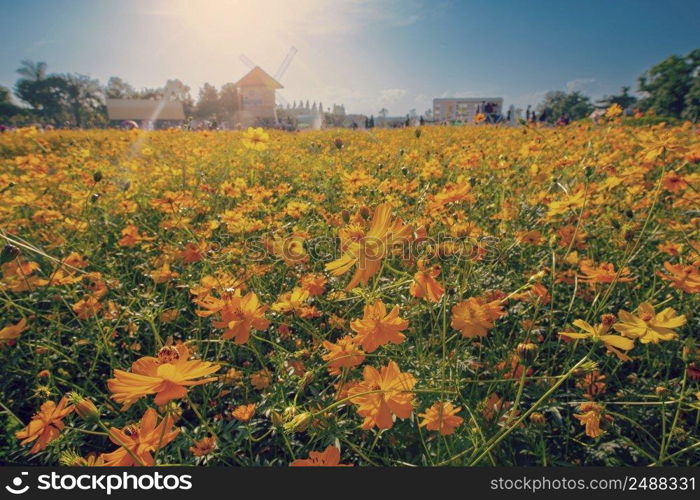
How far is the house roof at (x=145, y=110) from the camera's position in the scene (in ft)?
67.0

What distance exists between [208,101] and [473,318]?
40830 millimetres

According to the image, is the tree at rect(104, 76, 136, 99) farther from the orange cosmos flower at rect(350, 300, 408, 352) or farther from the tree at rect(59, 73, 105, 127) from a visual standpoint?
the orange cosmos flower at rect(350, 300, 408, 352)

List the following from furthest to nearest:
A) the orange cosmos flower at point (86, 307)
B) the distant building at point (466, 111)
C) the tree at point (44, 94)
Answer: the tree at point (44, 94)
the distant building at point (466, 111)
the orange cosmos flower at point (86, 307)

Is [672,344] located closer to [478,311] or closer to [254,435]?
[478,311]

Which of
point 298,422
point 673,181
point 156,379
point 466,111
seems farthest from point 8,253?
point 466,111

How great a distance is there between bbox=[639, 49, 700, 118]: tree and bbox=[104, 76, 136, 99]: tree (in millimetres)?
41657

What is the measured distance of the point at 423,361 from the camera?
81cm

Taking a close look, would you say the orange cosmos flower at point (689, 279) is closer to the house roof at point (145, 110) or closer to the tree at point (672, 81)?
the tree at point (672, 81)

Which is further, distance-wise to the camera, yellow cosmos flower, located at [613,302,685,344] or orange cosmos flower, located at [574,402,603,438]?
orange cosmos flower, located at [574,402,603,438]

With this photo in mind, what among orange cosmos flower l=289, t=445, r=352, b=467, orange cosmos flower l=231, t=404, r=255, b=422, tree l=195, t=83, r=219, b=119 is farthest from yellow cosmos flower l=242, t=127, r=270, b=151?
tree l=195, t=83, r=219, b=119

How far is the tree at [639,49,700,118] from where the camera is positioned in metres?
5.47

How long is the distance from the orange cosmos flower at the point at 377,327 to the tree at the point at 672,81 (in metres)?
5.52

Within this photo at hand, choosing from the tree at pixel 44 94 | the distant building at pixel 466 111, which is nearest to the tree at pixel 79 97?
the tree at pixel 44 94

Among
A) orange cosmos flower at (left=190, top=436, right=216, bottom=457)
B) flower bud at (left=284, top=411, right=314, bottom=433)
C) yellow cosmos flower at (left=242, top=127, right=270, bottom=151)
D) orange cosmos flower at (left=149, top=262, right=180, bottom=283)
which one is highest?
yellow cosmos flower at (left=242, top=127, right=270, bottom=151)
